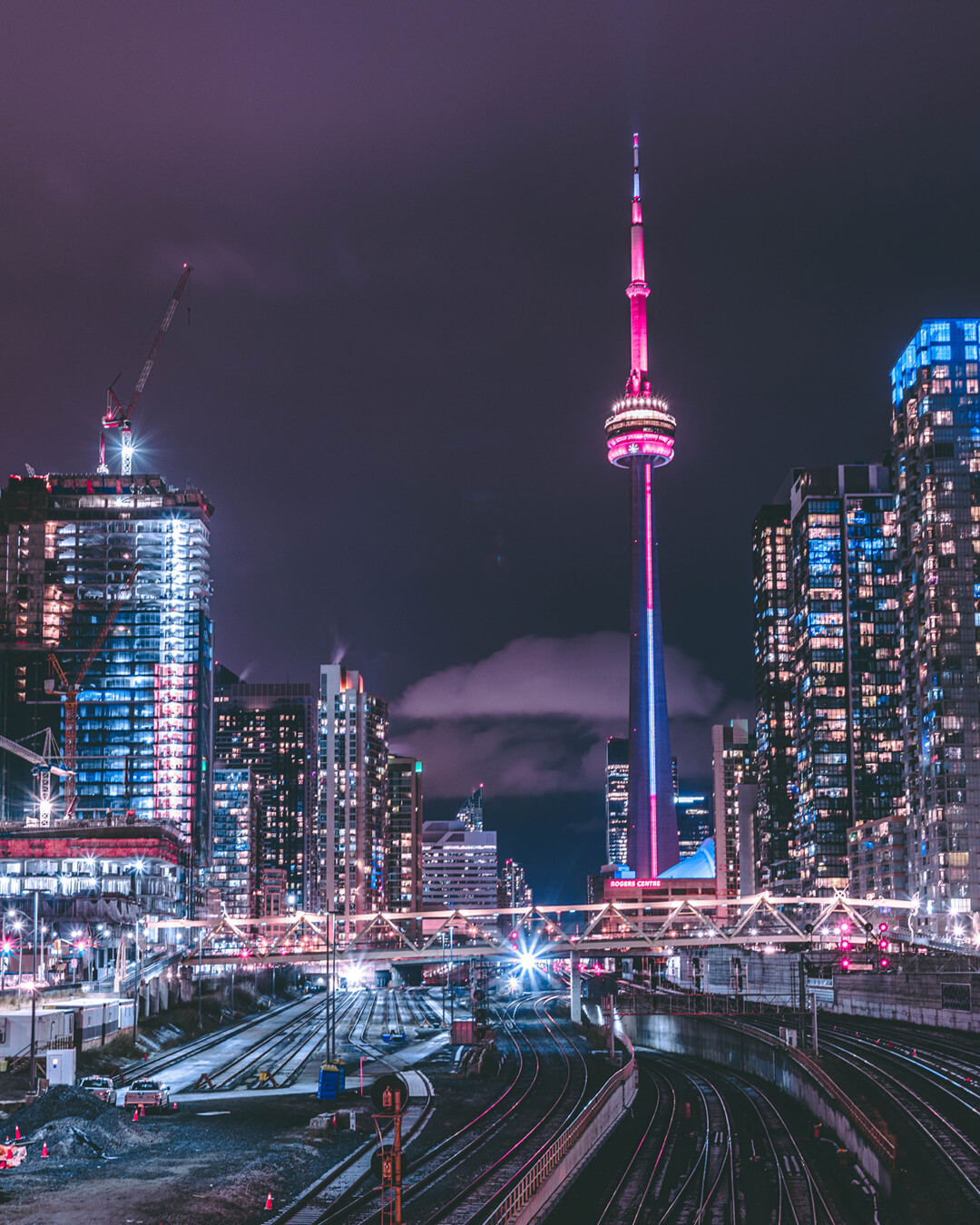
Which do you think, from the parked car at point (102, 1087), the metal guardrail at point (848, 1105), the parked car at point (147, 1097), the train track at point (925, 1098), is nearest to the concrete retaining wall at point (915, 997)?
the train track at point (925, 1098)

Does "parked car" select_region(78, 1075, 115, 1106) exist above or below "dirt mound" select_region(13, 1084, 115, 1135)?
below

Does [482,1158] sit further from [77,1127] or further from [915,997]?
[915,997]

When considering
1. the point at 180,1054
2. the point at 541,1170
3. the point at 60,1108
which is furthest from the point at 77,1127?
the point at 180,1054

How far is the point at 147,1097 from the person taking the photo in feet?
286

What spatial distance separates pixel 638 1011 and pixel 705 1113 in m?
82.7

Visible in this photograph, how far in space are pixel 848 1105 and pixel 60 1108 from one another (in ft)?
132

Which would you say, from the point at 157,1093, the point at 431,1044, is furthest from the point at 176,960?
the point at 157,1093

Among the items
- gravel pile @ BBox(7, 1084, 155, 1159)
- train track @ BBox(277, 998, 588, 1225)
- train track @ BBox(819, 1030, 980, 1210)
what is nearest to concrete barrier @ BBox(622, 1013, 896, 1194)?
train track @ BBox(819, 1030, 980, 1210)

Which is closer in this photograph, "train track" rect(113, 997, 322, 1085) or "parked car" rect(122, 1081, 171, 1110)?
"parked car" rect(122, 1081, 171, 1110)

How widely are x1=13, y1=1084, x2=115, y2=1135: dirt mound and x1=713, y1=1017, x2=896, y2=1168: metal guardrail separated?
3828cm

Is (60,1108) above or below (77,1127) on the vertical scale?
above

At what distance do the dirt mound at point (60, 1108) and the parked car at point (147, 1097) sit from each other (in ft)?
30.8

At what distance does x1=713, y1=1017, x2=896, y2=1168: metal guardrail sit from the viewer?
6312cm

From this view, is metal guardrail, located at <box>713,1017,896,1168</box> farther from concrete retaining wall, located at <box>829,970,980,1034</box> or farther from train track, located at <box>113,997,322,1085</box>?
train track, located at <box>113,997,322,1085</box>
